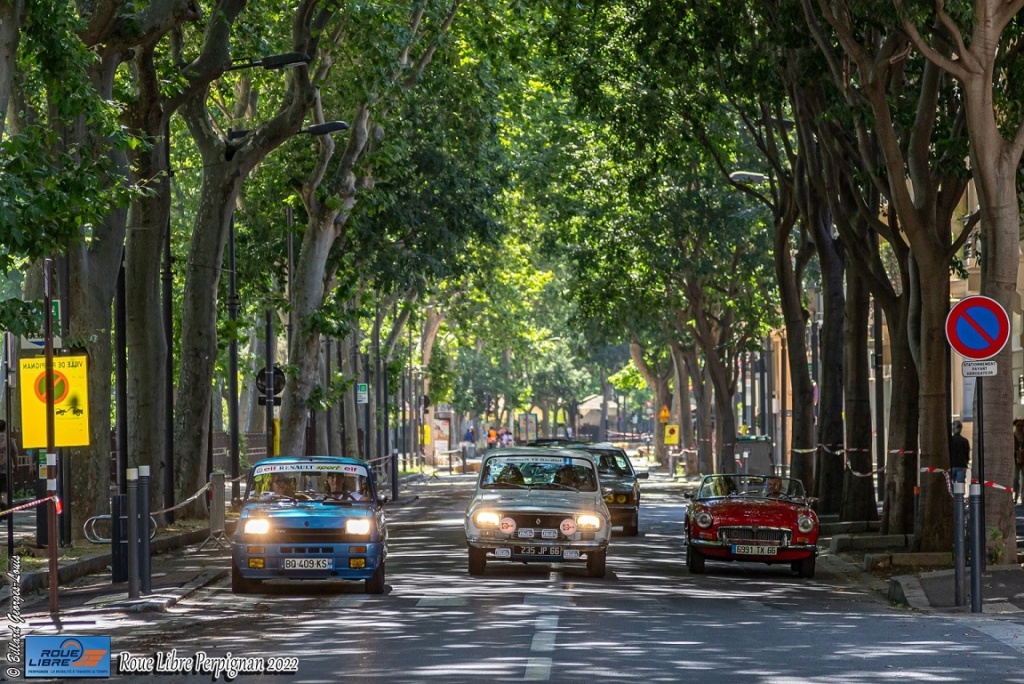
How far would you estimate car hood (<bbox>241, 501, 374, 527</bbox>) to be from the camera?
60.0ft

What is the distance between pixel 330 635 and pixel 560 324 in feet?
284

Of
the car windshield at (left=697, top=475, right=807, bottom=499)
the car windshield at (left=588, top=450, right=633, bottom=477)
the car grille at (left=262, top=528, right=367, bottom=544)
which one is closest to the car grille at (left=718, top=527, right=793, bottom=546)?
the car windshield at (left=697, top=475, right=807, bottom=499)

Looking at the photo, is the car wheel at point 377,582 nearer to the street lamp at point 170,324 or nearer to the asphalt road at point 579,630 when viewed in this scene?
the asphalt road at point 579,630

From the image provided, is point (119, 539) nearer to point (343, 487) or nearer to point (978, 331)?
point (343, 487)

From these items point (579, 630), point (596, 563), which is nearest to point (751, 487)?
point (596, 563)

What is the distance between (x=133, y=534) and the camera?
1730cm

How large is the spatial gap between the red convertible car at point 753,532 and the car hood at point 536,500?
4.88 feet

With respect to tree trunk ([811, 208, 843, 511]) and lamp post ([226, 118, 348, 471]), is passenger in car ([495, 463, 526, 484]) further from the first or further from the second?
tree trunk ([811, 208, 843, 511])

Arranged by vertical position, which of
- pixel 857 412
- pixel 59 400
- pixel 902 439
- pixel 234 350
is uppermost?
pixel 234 350

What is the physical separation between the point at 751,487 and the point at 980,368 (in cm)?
592

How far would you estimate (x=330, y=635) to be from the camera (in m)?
14.2

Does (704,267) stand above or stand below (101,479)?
above

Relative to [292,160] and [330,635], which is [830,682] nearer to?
[330,635]

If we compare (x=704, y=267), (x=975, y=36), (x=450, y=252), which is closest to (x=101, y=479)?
(x=975, y=36)
